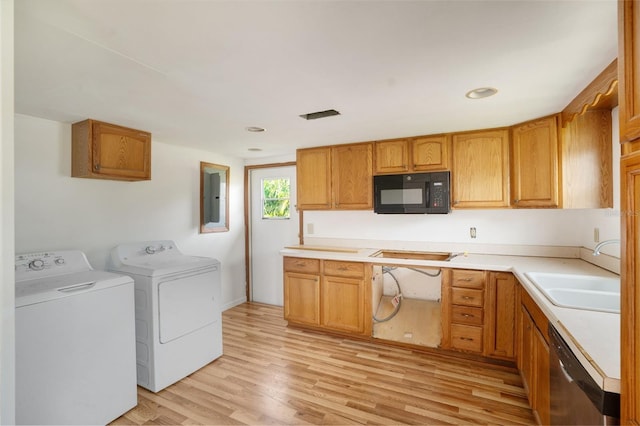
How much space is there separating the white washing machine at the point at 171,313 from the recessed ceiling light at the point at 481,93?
8.38ft

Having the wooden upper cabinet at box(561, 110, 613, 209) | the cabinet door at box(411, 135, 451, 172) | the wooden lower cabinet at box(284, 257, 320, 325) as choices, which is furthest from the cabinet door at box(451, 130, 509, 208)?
the wooden lower cabinet at box(284, 257, 320, 325)

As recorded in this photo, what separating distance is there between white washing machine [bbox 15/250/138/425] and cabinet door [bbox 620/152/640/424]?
8.42ft

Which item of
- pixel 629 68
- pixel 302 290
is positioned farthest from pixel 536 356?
pixel 302 290

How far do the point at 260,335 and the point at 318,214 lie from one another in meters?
1.62

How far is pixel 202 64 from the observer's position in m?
1.54

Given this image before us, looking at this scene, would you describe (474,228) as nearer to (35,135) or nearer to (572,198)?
(572,198)

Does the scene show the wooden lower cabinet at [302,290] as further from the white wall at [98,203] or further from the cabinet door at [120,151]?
the cabinet door at [120,151]

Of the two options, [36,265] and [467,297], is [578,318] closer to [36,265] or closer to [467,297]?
[467,297]

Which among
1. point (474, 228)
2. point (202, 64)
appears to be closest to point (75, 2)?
point (202, 64)

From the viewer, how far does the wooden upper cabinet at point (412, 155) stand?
9.62ft

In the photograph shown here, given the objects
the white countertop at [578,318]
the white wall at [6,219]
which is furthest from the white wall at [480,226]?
the white wall at [6,219]

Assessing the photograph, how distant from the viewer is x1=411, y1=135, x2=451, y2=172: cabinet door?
292 cm

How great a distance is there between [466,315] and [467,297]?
0.55ft

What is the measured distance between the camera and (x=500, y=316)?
2.52 metres
